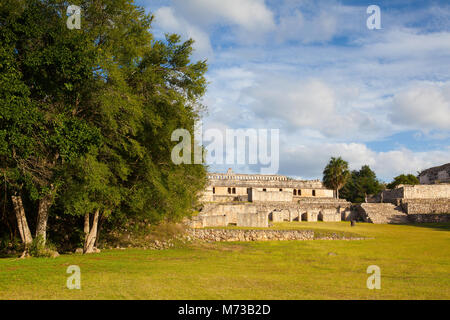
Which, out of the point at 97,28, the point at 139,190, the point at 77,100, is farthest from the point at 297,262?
the point at 97,28

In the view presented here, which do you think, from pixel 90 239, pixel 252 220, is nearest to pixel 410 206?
pixel 252 220

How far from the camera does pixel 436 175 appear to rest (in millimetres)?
71812

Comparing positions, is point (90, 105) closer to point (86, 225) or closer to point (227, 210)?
point (86, 225)

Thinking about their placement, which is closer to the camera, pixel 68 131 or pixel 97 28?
pixel 68 131

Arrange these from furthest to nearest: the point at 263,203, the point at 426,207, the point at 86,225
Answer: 1. the point at 426,207
2. the point at 263,203
3. the point at 86,225

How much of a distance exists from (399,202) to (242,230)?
1322 inches

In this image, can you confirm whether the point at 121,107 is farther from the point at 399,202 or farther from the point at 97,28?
the point at 399,202

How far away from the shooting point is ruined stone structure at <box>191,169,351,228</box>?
31.1 meters

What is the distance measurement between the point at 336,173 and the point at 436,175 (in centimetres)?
2464

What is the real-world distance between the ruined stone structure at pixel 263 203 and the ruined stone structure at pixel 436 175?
23468 mm

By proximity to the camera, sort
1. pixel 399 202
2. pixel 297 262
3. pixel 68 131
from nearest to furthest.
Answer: pixel 68 131, pixel 297 262, pixel 399 202

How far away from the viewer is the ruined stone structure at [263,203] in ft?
102

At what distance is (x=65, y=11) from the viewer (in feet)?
48.7

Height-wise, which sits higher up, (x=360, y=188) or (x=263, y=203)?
(x=360, y=188)
